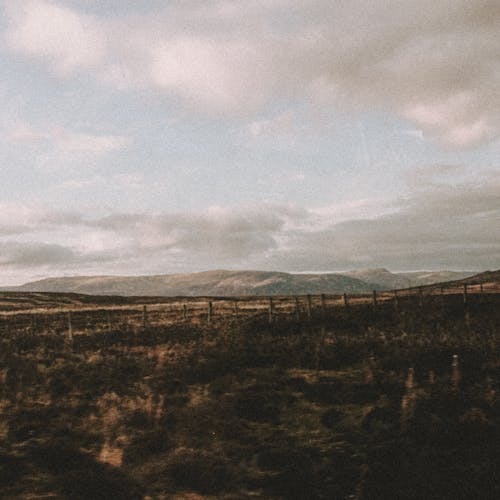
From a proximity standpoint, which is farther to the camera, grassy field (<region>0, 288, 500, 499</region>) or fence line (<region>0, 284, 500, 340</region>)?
fence line (<region>0, 284, 500, 340</region>)

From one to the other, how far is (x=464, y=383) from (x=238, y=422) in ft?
31.3

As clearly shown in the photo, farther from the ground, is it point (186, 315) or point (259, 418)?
point (186, 315)

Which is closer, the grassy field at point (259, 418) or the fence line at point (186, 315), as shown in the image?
the grassy field at point (259, 418)

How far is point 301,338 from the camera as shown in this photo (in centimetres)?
3180

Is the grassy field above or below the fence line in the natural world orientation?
below

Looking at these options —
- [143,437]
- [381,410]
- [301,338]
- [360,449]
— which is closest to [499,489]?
[360,449]

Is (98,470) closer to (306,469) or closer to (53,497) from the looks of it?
(53,497)

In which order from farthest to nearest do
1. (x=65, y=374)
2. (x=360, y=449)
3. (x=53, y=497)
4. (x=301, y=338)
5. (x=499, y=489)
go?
(x=301, y=338) < (x=65, y=374) < (x=360, y=449) < (x=53, y=497) < (x=499, y=489)

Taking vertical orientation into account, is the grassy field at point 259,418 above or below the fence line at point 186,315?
below

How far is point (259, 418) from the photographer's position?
18.5 m

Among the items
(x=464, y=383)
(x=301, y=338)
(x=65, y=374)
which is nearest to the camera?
(x=464, y=383)

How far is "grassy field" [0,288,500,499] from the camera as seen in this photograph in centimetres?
1356

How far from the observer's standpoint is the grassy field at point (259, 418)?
44.5 feet

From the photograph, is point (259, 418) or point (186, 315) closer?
point (259, 418)
